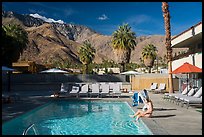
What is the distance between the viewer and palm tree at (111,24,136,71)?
137 feet

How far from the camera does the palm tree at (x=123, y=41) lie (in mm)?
41812

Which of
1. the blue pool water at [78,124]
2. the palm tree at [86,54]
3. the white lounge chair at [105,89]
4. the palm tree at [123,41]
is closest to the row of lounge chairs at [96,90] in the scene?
the white lounge chair at [105,89]

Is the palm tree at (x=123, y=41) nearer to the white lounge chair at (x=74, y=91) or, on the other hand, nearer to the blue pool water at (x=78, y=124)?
the white lounge chair at (x=74, y=91)

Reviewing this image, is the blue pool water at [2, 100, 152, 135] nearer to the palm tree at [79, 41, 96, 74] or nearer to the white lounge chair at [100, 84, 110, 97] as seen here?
the white lounge chair at [100, 84, 110, 97]

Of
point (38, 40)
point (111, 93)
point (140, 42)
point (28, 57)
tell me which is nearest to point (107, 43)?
point (140, 42)

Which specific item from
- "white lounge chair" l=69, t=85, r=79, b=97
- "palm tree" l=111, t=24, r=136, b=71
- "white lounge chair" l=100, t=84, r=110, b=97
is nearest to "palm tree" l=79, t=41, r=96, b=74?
"palm tree" l=111, t=24, r=136, b=71

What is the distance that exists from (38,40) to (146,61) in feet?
310

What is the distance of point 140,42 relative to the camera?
18612 cm

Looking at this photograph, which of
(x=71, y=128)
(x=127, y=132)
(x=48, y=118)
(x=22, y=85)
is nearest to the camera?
(x=127, y=132)

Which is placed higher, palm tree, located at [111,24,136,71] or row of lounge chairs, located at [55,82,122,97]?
palm tree, located at [111,24,136,71]

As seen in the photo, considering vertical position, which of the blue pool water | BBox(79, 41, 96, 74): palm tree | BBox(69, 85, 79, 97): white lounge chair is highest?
BBox(79, 41, 96, 74): palm tree

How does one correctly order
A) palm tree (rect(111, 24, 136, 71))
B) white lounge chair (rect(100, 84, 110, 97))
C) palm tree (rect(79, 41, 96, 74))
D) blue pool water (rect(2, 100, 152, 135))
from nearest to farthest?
blue pool water (rect(2, 100, 152, 135)) < white lounge chair (rect(100, 84, 110, 97)) < palm tree (rect(111, 24, 136, 71)) < palm tree (rect(79, 41, 96, 74))

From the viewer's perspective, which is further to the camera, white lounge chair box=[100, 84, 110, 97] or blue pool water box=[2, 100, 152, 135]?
white lounge chair box=[100, 84, 110, 97]

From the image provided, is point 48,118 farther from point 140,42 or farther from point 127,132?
point 140,42
